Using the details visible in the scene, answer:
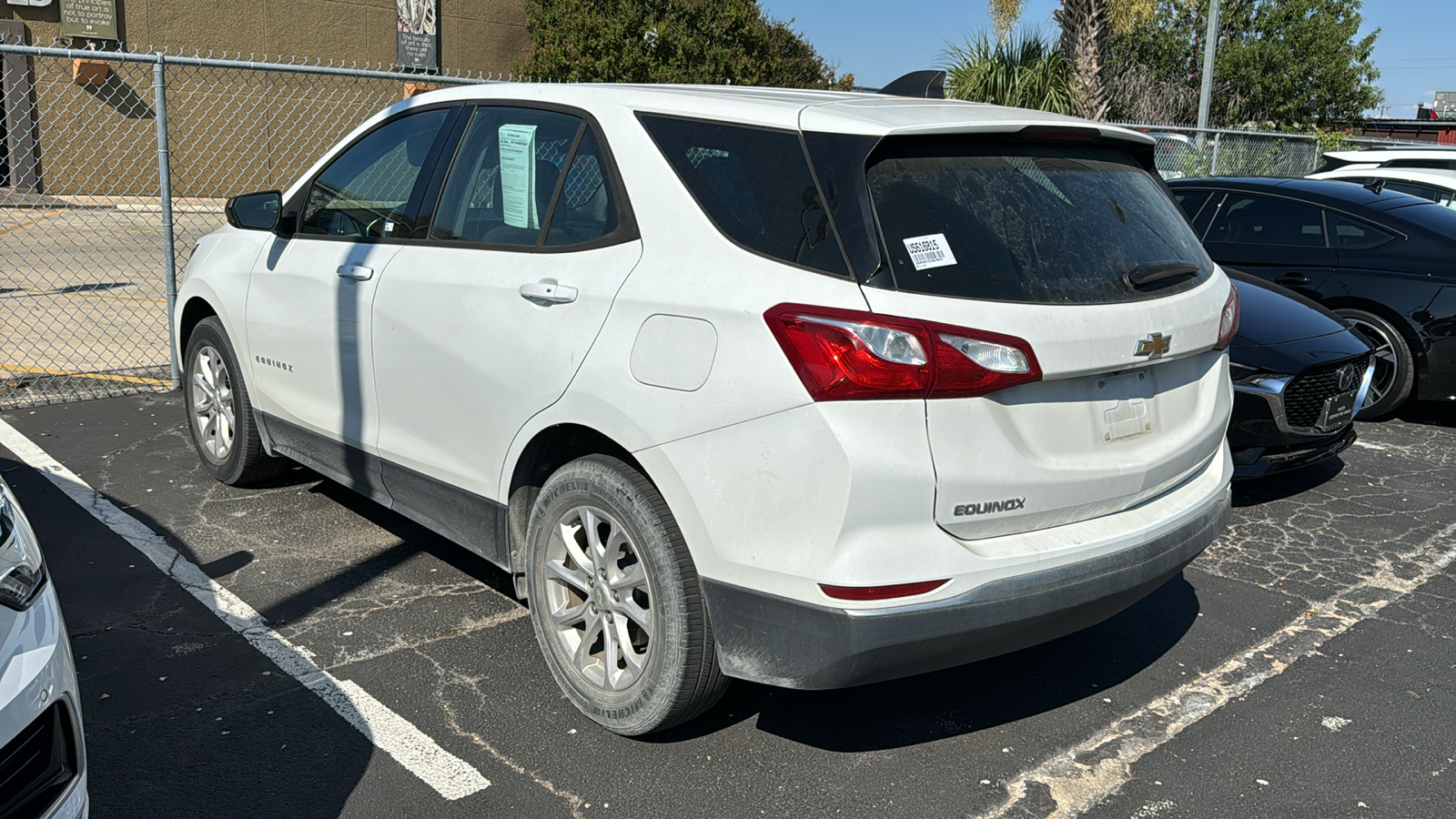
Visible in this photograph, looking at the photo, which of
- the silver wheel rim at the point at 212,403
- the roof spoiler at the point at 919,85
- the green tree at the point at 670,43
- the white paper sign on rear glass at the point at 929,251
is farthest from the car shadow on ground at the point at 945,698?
the green tree at the point at 670,43

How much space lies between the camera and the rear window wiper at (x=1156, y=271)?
10.3 feet

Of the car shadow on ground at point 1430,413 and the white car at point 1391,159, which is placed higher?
the white car at point 1391,159

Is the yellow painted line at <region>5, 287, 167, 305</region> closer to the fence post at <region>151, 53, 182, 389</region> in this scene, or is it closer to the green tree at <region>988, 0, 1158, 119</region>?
the fence post at <region>151, 53, 182, 389</region>

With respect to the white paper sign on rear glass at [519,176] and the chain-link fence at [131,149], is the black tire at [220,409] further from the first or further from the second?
the chain-link fence at [131,149]

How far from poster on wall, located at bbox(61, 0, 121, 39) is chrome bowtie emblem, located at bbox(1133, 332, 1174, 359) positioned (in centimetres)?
2140

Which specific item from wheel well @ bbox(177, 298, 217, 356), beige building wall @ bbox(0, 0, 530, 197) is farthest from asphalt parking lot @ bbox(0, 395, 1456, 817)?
beige building wall @ bbox(0, 0, 530, 197)

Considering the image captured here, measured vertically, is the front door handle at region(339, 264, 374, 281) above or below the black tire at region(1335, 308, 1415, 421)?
above

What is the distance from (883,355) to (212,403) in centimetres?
388

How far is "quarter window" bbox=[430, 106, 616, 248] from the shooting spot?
3.39 meters

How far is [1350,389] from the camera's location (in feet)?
18.5

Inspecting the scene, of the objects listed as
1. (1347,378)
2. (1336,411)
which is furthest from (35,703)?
(1347,378)

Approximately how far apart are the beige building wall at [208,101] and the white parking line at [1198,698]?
17.6 meters

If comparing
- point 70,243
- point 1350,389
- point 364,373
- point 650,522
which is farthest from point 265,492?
point 70,243

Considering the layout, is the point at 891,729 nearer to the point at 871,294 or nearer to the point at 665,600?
the point at 665,600
